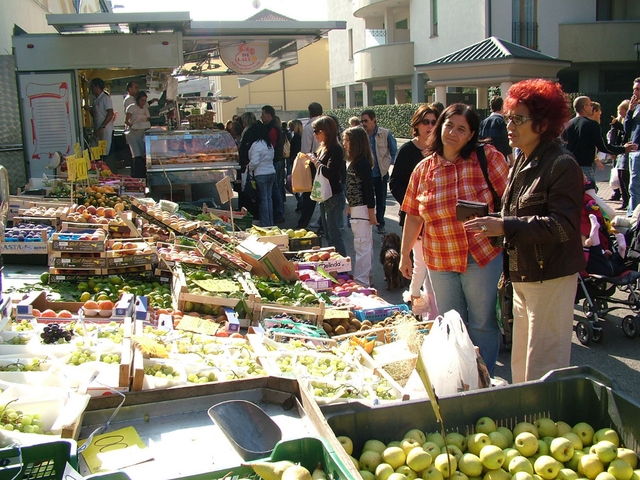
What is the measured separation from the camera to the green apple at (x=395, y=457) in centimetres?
244

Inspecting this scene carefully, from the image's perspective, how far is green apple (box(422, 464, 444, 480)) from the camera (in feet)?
7.85

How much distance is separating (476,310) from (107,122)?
9.86 metres

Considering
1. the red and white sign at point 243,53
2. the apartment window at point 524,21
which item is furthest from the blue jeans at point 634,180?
the apartment window at point 524,21

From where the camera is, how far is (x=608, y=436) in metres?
2.53

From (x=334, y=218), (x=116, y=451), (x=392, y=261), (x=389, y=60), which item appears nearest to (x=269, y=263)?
(x=334, y=218)

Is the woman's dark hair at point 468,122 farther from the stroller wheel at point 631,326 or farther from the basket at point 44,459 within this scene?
the basket at point 44,459

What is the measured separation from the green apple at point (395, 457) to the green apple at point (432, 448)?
0.10 meters

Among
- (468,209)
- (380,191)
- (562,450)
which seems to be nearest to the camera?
(562,450)

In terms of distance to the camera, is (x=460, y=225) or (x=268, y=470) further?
(x=460, y=225)

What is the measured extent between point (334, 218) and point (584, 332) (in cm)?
318

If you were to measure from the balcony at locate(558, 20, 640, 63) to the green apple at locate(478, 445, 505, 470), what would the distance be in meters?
23.4

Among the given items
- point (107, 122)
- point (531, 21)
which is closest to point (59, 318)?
point (107, 122)

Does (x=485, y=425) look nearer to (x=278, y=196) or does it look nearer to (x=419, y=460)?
(x=419, y=460)

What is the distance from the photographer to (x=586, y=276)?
19.3 feet
